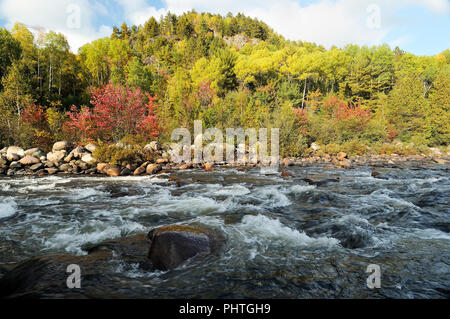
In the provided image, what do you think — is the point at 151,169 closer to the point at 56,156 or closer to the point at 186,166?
the point at 186,166

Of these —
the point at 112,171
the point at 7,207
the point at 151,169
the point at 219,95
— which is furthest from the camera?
the point at 219,95

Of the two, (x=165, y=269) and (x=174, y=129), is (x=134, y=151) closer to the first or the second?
(x=174, y=129)

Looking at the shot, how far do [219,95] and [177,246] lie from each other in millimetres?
31462

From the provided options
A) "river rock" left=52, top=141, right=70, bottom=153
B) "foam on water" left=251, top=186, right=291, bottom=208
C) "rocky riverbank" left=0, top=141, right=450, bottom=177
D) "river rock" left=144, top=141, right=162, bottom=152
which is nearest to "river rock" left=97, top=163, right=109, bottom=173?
"rocky riverbank" left=0, top=141, right=450, bottom=177

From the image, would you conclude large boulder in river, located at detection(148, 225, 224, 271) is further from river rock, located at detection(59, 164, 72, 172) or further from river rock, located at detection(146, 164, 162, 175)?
river rock, located at detection(59, 164, 72, 172)

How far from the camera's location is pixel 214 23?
314 ft

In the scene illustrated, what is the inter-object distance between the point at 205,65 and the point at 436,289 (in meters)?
35.5

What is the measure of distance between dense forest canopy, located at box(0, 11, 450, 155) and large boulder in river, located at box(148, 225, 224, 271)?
45.0 ft

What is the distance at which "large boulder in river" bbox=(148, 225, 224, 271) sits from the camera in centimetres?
331

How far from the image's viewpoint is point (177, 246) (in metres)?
3.50

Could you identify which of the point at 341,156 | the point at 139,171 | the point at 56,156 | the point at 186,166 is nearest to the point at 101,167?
the point at 139,171

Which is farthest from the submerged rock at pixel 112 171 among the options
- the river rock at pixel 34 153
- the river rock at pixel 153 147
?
the river rock at pixel 34 153
